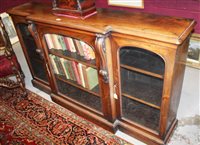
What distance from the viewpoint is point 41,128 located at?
2131 millimetres

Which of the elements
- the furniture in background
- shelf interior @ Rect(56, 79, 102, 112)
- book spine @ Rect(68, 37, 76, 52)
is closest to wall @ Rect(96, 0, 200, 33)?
book spine @ Rect(68, 37, 76, 52)

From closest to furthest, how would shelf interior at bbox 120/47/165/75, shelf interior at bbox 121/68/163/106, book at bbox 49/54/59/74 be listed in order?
shelf interior at bbox 120/47/165/75 → shelf interior at bbox 121/68/163/106 → book at bbox 49/54/59/74

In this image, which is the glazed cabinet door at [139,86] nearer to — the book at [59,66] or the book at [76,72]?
the book at [76,72]

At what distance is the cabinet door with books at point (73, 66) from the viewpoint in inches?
73.0

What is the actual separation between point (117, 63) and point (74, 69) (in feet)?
2.00

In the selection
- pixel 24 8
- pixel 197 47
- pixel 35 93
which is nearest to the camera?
pixel 197 47

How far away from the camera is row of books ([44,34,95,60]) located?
6.02 ft

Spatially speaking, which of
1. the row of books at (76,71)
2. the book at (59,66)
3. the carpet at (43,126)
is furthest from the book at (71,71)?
the carpet at (43,126)

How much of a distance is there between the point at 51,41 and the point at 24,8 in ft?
1.63

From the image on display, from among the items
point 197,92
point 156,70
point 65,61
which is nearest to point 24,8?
point 65,61

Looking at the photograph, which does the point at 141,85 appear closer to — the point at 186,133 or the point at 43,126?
the point at 186,133

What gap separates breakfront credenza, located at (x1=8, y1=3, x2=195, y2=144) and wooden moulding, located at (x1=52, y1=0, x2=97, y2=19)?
0.05 metres

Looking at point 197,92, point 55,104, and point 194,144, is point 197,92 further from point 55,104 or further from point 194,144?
point 55,104

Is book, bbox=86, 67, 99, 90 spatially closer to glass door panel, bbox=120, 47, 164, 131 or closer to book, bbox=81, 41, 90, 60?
book, bbox=81, 41, 90, 60
